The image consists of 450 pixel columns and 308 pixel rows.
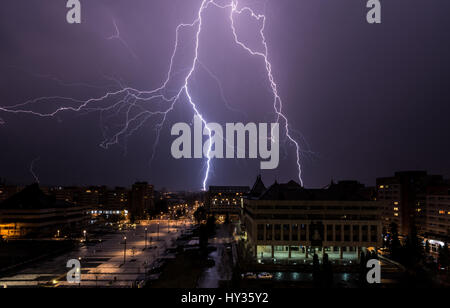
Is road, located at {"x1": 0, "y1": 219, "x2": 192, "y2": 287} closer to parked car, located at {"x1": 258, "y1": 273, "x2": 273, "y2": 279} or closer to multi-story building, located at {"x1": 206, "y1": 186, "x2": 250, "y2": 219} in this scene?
parked car, located at {"x1": 258, "y1": 273, "x2": 273, "y2": 279}

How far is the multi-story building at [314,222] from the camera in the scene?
27.6 m

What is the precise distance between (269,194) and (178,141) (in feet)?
39.0

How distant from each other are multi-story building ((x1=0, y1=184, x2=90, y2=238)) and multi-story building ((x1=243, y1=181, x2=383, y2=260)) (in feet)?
111

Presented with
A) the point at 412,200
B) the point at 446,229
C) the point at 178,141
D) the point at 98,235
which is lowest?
the point at 98,235

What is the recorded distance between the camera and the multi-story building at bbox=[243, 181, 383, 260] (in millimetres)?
27641

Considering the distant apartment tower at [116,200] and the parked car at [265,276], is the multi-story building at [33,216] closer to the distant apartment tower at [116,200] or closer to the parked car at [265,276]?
the parked car at [265,276]

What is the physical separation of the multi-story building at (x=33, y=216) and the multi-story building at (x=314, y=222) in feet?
111

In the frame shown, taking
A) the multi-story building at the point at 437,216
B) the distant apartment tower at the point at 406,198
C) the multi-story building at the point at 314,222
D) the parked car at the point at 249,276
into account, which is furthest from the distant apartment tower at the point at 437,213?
the parked car at the point at 249,276

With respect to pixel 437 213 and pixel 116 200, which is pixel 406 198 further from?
pixel 116 200

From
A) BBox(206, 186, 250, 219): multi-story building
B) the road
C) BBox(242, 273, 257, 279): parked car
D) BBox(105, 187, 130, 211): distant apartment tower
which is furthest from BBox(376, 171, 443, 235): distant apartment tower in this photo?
BBox(105, 187, 130, 211): distant apartment tower

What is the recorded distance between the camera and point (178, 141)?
897 inches

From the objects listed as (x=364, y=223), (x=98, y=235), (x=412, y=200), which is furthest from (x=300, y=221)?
(x=98, y=235)
